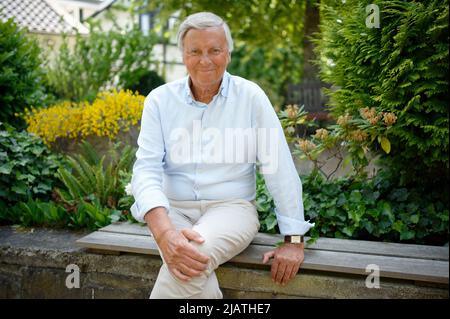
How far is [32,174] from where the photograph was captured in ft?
11.7

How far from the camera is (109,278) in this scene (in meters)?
2.65

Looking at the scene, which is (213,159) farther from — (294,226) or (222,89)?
(294,226)

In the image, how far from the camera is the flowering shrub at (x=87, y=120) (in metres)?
4.10

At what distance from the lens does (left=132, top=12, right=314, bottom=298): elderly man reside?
222 cm

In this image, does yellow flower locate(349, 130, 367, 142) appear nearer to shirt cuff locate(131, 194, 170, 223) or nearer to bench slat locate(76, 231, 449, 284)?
bench slat locate(76, 231, 449, 284)

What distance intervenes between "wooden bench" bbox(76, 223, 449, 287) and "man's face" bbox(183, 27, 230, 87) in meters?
0.91

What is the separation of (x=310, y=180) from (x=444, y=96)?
3.29 feet

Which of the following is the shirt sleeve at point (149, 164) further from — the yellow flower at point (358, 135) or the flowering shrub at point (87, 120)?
the flowering shrub at point (87, 120)

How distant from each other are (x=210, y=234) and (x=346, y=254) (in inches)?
27.7

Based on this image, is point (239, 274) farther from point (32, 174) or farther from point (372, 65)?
point (32, 174)

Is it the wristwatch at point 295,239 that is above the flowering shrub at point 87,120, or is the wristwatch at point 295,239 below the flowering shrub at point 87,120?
below

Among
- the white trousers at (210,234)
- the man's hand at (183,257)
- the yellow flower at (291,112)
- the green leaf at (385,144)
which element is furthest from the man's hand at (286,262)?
the yellow flower at (291,112)

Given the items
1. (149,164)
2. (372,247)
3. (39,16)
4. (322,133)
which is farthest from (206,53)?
(39,16)
